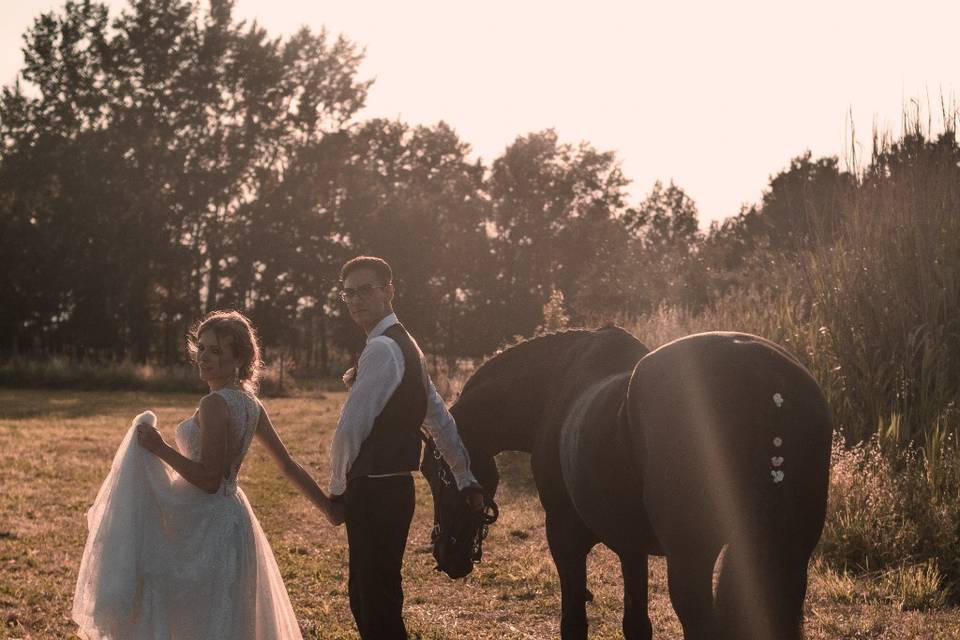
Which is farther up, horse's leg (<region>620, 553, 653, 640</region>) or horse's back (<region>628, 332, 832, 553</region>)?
horse's back (<region>628, 332, 832, 553</region>)

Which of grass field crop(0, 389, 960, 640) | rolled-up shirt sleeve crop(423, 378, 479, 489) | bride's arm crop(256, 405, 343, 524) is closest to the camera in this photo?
bride's arm crop(256, 405, 343, 524)

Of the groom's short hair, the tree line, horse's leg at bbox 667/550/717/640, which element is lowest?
horse's leg at bbox 667/550/717/640

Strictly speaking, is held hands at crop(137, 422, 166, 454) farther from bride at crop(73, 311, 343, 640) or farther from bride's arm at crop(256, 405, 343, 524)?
bride's arm at crop(256, 405, 343, 524)

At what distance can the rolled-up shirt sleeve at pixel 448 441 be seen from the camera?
4027mm

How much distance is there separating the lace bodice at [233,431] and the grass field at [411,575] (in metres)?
2.27

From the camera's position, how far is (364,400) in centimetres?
355

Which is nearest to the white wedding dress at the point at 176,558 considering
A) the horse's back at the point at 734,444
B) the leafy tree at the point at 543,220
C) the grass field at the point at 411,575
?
the horse's back at the point at 734,444

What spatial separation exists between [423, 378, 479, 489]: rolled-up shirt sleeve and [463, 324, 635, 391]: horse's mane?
1.02 m

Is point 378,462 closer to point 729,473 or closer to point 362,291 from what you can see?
point 362,291

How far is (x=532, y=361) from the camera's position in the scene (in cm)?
515

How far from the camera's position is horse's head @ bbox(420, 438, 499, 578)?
4.15 metres

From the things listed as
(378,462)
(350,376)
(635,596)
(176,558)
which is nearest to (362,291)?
(350,376)

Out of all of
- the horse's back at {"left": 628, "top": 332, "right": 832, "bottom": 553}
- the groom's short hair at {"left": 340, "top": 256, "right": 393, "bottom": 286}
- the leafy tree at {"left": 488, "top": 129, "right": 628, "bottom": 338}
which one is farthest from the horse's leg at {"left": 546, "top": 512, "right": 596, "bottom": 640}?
the leafy tree at {"left": 488, "top": 129, "right": 628, "bottom": 338}

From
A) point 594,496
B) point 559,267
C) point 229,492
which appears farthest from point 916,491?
point 559,267
